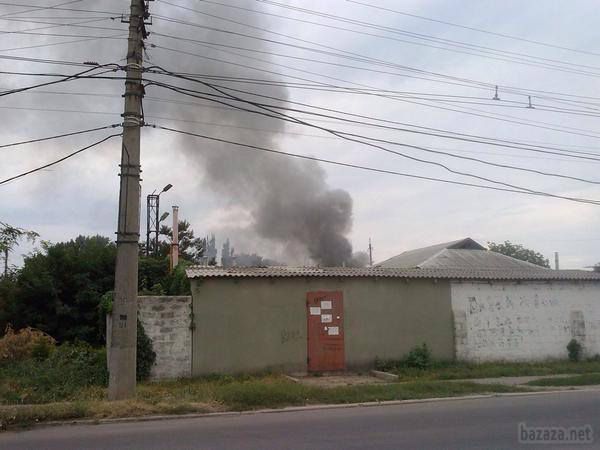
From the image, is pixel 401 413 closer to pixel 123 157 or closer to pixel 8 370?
pixel 123 157

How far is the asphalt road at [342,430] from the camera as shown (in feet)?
24.3

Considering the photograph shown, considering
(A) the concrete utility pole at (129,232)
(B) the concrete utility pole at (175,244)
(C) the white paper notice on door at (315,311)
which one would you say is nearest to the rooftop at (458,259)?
(C) the white paper notice on door at (315,311)

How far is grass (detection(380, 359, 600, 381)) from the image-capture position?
14.7 m

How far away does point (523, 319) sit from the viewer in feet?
58.0

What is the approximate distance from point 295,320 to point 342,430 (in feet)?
23.5

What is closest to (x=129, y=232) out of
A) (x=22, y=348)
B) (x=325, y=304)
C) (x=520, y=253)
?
(x=325, y=304)

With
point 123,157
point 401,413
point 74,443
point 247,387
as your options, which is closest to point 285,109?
point 123,157

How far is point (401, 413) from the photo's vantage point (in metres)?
9.91

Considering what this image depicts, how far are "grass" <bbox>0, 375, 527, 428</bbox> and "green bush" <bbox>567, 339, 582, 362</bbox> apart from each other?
646cm

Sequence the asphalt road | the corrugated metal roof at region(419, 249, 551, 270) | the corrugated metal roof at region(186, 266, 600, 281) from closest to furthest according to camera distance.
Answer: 1. the asphalt road
2. the corrugated metal roof at region(186, 266, 600, 281)
3. the corrugated metal roof at region(419, 249, 551, 270)

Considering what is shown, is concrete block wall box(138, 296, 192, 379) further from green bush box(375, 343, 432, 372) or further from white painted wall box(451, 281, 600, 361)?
white painted wall box(451, 281, 600, 361)

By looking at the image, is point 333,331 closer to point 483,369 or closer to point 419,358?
point 419,358

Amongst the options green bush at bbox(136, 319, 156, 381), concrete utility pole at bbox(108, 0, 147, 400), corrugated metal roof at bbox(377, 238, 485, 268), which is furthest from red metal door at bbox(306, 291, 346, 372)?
corrugated metal roof at bbox(377, 238, 485, 268)

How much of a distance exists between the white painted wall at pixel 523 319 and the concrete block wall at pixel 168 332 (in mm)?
7916
